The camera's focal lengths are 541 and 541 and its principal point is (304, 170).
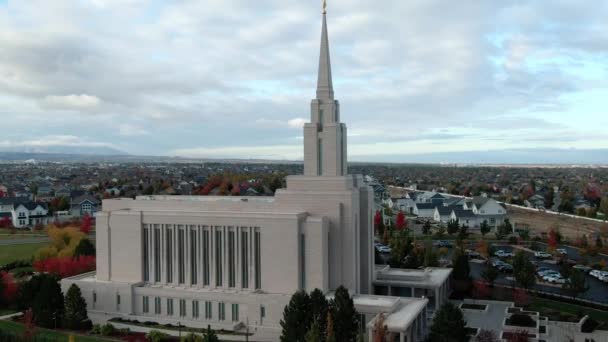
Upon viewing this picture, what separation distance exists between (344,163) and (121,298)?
64.2 feet

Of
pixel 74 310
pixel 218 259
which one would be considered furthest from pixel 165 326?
pixel 74 310

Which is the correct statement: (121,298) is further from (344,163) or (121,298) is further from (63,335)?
(344,163)

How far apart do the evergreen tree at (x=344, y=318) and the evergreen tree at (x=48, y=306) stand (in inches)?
783

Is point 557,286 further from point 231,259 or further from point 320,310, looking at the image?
point 231,259

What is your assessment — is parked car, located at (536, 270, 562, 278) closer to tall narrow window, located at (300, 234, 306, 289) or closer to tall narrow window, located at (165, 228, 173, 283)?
tall narrow window, located at (300, 234, 306, 289)

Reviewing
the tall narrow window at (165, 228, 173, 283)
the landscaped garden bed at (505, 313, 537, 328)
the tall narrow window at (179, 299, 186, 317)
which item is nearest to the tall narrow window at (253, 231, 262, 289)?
the tall narrow window at (179, 299, 186, 317)

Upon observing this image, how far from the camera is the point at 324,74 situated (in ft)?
135

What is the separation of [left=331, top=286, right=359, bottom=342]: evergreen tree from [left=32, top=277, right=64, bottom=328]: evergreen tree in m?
19.9

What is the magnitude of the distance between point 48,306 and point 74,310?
5.65 ft

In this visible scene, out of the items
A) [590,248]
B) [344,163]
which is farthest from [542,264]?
[344,163]

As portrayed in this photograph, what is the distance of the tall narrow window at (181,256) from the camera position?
4009 cm

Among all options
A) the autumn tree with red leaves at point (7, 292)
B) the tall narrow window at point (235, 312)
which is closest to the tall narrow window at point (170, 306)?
the tall narrow window at point (235, 312)

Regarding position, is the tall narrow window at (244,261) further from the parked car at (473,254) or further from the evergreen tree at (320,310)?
the parked car at (473,254)

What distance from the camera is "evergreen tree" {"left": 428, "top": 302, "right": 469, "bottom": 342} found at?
30.2 meters
